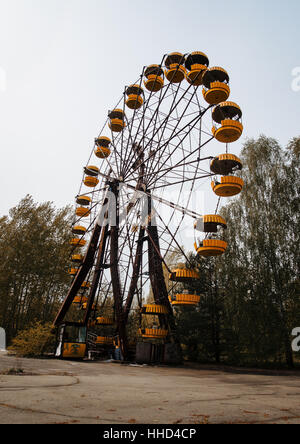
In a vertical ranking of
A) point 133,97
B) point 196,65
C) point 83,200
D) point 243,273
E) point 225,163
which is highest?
point 133,97

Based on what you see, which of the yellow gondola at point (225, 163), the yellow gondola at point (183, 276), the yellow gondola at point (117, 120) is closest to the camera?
the yellow gondola at point (225, 163)

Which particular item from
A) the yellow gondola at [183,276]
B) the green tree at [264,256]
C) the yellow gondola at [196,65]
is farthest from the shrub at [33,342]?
the yellow gondola at [196,65]

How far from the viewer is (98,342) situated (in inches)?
900

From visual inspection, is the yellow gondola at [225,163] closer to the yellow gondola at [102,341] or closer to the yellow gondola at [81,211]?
the yellow gondola at [81,211]

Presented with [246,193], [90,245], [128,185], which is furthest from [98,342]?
[246,193]

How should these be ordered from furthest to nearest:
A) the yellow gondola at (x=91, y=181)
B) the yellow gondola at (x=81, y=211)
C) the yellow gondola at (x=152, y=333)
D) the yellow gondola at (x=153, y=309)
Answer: the yellow gondola at (x=91, y=181) < the yellow gondola at (x=81, y=211) < the yellow gondola at (x=153, y=309) < the yellow gondola at (x=152, y=333)

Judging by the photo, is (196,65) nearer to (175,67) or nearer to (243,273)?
(175,67)

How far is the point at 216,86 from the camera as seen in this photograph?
16.5m

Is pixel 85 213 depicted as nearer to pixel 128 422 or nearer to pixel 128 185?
pixel 128 185

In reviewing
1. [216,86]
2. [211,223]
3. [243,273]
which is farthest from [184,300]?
[216,86]

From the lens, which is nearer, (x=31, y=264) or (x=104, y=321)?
(x=104, y=321)

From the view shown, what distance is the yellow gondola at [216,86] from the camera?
16.5 metres

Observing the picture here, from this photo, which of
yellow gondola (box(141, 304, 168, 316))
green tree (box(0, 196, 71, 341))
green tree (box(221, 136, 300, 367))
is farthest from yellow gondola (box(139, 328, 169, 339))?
green tree (box(0, 196, 71, 341))
